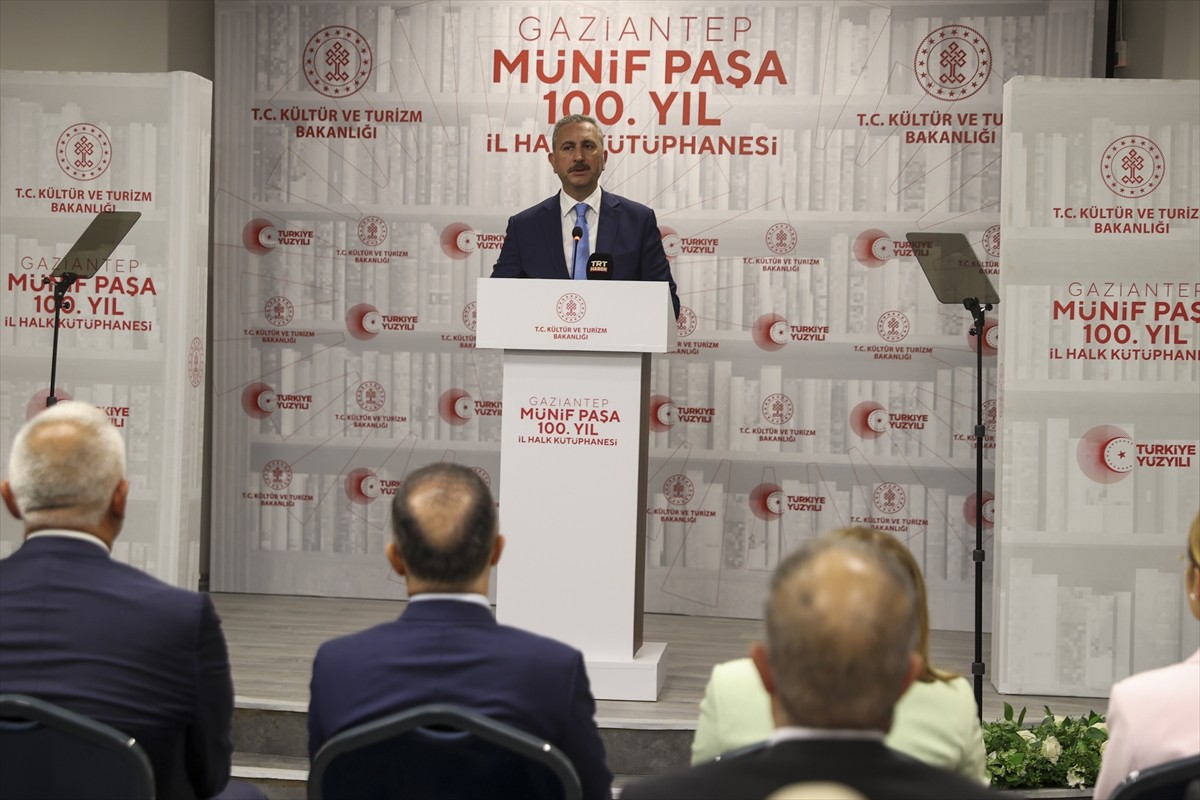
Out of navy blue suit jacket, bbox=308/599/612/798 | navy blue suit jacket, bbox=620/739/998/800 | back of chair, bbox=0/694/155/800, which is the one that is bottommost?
back of chair, bbox=0/694/155/800

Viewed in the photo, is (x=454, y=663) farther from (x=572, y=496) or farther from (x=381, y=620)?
(x=381, y=620)

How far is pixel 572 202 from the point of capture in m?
5.07

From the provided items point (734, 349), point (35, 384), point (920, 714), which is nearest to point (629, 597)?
point (734, 349)

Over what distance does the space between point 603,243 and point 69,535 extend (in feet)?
9.50

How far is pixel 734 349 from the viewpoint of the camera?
634cm

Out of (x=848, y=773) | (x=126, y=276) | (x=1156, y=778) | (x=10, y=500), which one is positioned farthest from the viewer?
(x=126, y=276)

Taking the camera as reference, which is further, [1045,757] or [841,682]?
[1045,757]

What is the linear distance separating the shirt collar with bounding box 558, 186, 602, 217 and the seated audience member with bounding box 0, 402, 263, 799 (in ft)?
9.19

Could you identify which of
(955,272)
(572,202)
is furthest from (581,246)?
(955,272)

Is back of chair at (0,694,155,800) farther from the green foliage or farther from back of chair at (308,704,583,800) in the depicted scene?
the green foliage

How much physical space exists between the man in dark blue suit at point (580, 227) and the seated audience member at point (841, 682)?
11.3 feet

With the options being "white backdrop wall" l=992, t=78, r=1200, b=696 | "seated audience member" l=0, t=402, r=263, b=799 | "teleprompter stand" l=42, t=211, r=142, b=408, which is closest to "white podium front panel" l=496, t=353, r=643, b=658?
"white backdrop wall" l=992, t=78, r=1200, b=696

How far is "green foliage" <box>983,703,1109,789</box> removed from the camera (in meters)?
4.02

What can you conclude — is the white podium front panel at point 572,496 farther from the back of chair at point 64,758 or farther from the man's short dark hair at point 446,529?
the back of chair at point 64,758
